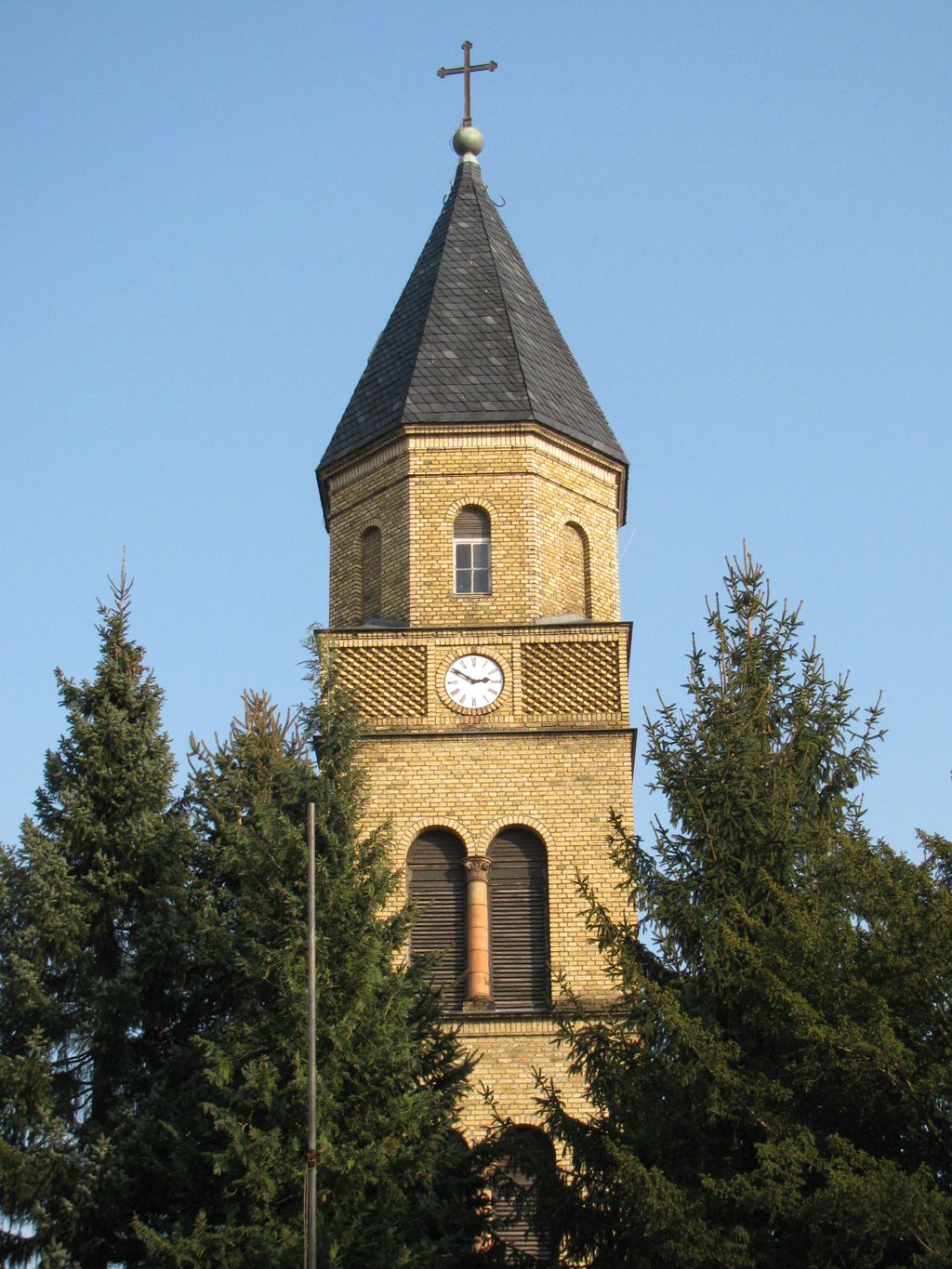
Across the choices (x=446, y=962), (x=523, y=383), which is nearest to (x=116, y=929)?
(x=446, y=962)

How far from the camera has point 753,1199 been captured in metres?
17.3

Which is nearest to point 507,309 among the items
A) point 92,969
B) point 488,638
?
point 488,638

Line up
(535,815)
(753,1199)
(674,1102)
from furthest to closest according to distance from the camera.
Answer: (535,815) < (674,1102) < (753,1199)

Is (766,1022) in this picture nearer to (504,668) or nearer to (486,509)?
(504,668)

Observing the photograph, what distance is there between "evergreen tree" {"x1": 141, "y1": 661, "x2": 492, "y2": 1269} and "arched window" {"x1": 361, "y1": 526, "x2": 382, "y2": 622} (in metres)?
7.68

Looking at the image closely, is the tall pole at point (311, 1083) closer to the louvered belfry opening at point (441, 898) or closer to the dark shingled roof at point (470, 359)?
the louvered belfry opening at point (441, 898)

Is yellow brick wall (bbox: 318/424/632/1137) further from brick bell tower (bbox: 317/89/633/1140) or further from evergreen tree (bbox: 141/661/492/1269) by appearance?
evergreen tree (bbox: 141/661/492/1269)

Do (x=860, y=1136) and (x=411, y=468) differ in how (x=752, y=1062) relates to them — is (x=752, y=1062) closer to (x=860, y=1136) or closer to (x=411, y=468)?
(x=860, y=1136)

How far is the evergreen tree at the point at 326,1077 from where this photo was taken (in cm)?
1888

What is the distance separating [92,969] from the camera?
890 inches

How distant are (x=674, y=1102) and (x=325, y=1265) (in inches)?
139

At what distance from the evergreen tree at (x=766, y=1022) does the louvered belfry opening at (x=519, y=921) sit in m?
5.57

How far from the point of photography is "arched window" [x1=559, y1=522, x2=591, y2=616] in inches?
1183

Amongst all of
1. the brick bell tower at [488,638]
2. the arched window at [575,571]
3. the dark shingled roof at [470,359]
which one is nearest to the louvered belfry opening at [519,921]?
the brick bell tower at [488,638]
